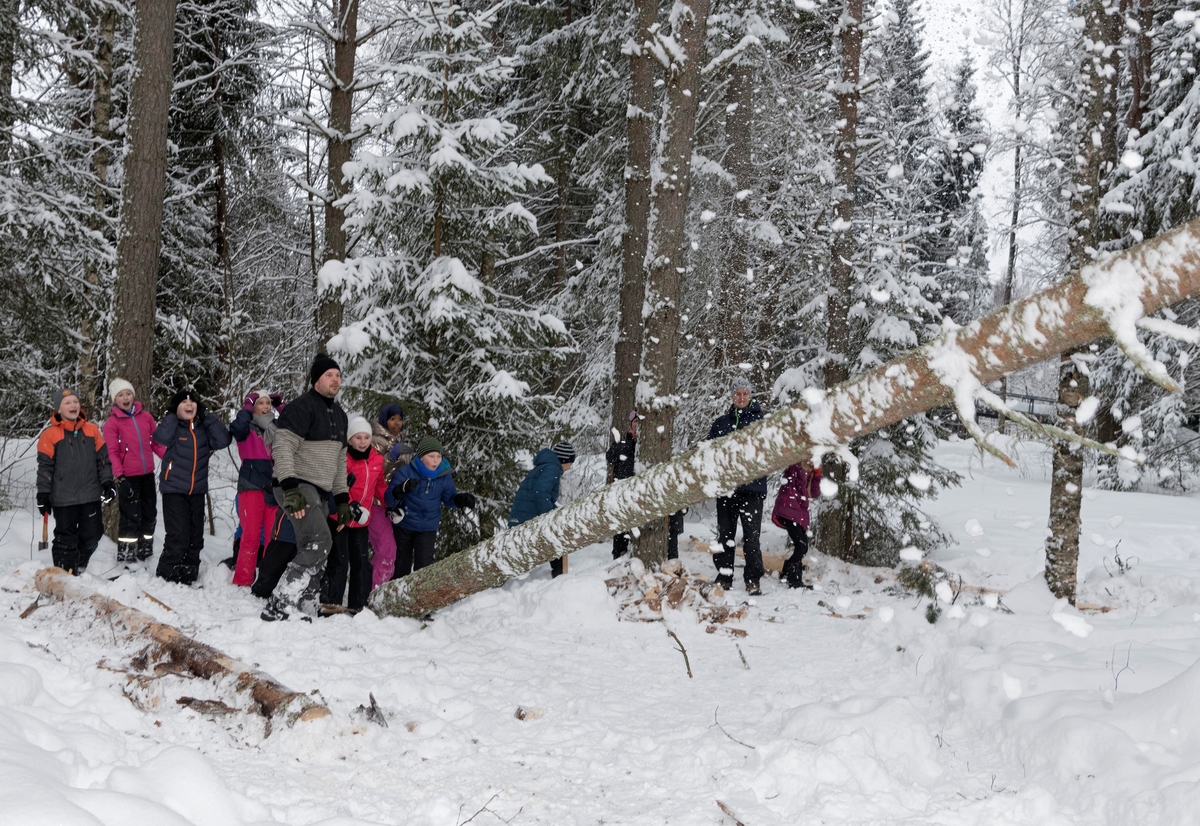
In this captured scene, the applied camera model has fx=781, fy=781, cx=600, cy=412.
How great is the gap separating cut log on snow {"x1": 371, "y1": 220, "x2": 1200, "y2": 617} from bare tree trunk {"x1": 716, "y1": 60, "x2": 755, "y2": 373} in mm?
8327

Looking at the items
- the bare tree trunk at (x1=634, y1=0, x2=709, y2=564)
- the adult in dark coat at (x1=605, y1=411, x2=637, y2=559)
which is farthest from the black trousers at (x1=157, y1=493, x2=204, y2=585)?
the adult in dark coat at (x1=605, y1=411, x2=637, y2=559)

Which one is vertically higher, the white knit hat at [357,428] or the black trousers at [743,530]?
the white knit hat at [357,428]

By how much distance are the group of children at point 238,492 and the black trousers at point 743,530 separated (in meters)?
3.03

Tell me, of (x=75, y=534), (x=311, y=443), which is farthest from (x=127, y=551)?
(x=311, y=443)

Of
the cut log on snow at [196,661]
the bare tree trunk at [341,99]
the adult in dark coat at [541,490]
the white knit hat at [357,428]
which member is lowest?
the cut log on snow at [196,661]

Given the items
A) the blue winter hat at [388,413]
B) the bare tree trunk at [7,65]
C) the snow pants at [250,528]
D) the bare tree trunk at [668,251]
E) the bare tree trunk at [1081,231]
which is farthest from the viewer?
the bare tree trunk at [7,65]

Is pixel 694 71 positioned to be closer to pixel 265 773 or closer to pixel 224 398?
pixel 265 773

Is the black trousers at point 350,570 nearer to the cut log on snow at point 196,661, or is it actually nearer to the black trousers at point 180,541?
the black trousers at point 180,541

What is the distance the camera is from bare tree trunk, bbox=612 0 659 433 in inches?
390

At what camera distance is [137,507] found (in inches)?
306

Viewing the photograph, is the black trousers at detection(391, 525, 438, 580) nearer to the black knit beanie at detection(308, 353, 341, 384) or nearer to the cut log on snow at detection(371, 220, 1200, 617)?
the cut log on snow at detection(371, 220, 1200, 617)

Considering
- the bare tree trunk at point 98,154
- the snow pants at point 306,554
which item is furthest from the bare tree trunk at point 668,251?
the bare tree trunk at point 98,154

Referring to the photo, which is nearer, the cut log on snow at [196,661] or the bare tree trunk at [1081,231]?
the cut log on snow at [196,661]

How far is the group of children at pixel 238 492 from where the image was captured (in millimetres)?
6922
